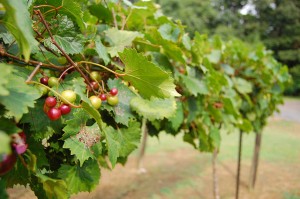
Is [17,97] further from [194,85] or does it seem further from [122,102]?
[194,85]

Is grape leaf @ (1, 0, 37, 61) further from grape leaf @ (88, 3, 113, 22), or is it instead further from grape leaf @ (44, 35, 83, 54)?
grape leaf @ (88, 3, 113, 22)

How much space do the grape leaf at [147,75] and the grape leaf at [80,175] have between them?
1.57 feet

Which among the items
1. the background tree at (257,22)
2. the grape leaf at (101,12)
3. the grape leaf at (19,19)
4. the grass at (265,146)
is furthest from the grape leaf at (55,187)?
the background tree at (257,22)

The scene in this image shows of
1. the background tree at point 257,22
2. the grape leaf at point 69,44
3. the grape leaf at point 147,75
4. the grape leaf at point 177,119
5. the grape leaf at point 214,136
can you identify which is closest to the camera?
the grape leaf at point 147,75

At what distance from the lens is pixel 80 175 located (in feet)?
4.49

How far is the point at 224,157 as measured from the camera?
31.0ft

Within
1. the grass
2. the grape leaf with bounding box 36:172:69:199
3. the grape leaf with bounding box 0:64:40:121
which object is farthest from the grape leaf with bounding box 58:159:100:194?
the grass

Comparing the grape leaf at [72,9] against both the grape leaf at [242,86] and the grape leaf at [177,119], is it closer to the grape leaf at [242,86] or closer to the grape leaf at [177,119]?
the grape leaf at [177,119]

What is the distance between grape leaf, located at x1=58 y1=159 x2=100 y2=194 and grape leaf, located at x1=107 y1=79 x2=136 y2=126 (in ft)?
0.78

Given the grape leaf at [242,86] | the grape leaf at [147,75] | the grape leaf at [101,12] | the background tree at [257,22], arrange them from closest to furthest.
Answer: the grape leaf at [147,75]
the grape leaf at [101,12]
the grape leaf at [242,86]
the background tree at [257,22]

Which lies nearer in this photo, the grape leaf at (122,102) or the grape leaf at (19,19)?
the grape leaf at (19,19)

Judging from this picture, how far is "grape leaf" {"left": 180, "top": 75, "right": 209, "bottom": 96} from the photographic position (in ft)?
7.29

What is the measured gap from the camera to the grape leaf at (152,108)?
1.43 m

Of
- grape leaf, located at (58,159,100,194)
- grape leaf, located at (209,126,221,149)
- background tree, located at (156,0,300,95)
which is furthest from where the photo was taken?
background tree, located at (156,0,300,95)
